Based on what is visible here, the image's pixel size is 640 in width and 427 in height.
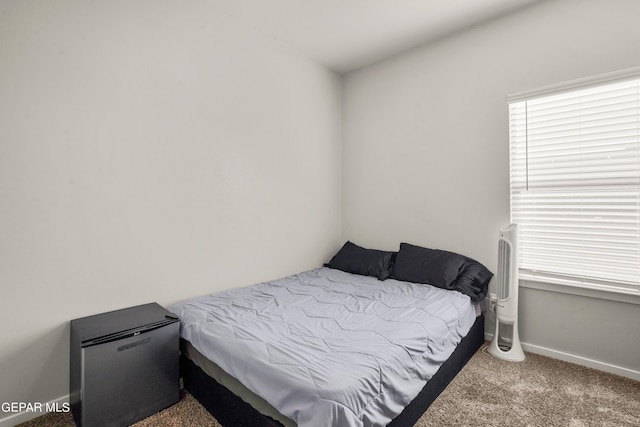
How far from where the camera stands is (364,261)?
10.5 feet

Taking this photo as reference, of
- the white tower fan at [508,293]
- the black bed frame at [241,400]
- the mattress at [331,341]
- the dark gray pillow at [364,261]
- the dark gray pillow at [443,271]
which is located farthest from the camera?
the dark gray pillow at [364,261]

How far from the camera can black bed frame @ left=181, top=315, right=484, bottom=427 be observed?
1.48 meters

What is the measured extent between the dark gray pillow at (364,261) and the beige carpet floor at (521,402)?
1089 mm

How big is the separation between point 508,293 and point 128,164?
2929mm

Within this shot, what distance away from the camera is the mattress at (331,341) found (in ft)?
4.11

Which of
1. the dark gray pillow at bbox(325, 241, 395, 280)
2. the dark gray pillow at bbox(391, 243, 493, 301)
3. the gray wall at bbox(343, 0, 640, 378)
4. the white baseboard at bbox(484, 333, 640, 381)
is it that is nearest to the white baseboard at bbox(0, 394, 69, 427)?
the dark gray pillow at bbox(325, 241, 395, 280)

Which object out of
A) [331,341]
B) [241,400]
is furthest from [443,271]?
[241,400]

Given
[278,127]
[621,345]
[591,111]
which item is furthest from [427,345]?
[278,127]

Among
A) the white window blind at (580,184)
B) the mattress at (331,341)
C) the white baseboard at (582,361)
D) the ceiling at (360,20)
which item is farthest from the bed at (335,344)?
the ceiling at (360,20)

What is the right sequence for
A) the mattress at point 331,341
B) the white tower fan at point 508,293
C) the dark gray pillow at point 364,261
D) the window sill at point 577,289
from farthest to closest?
the dark gray pillow at point 364,261, the white tower fan at point 508,293, the window sill at point 577,289, the mattress at point 331,341

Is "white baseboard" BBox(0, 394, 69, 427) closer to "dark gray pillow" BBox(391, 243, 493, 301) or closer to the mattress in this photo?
the mattress

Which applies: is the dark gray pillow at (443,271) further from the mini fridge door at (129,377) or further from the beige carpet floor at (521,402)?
the mini fridge door at (129,377)

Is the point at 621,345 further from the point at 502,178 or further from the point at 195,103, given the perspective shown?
the point at 195,103

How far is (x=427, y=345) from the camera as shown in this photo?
1.76 m
